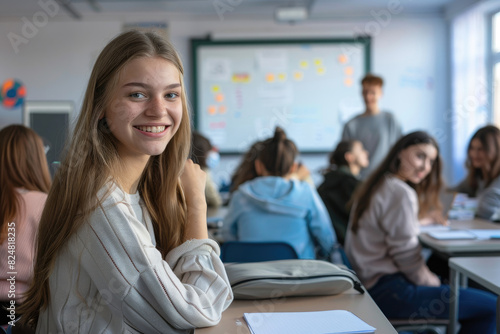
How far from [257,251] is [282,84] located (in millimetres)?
4570

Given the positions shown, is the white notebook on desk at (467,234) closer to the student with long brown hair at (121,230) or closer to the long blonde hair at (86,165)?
the student with long brown hair at (121,230)

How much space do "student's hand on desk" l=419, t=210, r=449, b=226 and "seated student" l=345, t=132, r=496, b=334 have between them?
0.34 metres

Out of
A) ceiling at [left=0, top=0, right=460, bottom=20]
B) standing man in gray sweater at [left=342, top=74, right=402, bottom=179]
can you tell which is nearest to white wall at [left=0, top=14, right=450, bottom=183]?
ceiling at [left=0, top=0, right=460, bottom=20]

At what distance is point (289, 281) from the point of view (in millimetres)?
1318

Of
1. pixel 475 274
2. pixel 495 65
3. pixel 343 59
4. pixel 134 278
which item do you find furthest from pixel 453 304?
pixel 343 59

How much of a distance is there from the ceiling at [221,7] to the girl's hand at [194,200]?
5001 mm

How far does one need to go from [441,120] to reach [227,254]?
5153mm

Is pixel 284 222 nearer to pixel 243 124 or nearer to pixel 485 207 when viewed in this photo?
pixel 485 207

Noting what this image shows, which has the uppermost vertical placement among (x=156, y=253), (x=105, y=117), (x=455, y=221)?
(x=105, y=117)

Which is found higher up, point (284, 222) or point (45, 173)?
point (45, 173)

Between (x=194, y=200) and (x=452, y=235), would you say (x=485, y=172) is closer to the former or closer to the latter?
(x=452, y=235)

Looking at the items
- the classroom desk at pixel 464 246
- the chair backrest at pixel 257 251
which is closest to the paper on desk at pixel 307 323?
the chair backrest at pixel 257 251

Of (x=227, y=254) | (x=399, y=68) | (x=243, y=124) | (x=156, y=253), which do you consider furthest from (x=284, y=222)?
(x=399, y=68)

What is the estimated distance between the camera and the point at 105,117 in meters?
1.19
